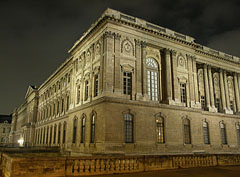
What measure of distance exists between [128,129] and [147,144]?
2.87 metres

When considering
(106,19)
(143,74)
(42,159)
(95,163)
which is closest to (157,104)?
(143,74)

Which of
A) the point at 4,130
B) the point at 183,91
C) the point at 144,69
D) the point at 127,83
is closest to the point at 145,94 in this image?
the point at 127,83

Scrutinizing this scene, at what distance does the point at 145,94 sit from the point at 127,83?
→ 2.59 metres

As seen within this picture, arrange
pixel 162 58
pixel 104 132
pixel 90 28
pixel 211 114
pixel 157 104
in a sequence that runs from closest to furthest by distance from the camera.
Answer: pixel 104 132, pixel 157 104, pixel 90 28, pixel 162 58, pixel 211 114

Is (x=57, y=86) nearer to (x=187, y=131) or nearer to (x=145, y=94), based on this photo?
(x=145, y=94)

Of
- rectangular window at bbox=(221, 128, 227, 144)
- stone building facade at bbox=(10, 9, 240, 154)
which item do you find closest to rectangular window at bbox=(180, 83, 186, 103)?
stone building facade at bbox=(10, 9, 240, 154)

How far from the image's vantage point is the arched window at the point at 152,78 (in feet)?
93.9

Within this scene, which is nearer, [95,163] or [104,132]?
[95,163]

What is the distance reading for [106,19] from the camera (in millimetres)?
25703

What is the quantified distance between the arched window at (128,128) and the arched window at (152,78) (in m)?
5.07

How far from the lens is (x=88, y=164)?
10.3 meters

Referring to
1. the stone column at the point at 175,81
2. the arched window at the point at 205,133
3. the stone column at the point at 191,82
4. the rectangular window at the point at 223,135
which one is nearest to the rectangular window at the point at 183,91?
the stone column at the point at 191,82

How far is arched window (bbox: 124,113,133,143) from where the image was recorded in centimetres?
2425

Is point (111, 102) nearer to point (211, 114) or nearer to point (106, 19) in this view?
point (106, 19)
